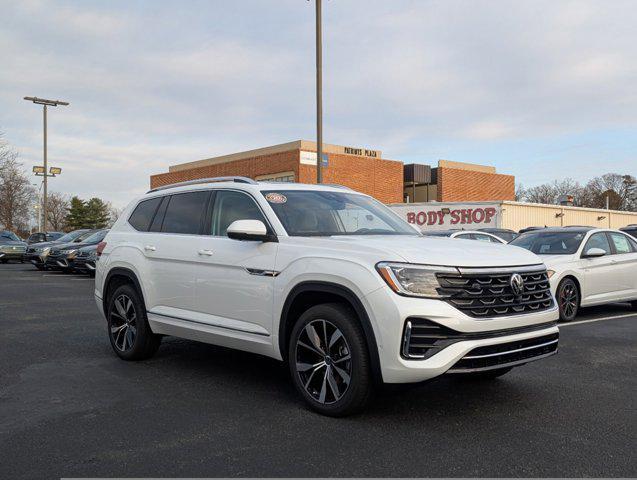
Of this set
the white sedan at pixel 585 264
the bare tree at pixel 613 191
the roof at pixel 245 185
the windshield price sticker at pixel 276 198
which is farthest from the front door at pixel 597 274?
the bare tree at pixel 613 191

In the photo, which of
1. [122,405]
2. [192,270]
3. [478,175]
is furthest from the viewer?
[478,175]

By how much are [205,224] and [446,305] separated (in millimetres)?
2677

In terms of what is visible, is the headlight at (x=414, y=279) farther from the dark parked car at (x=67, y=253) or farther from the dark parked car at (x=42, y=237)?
the dark parked car at (x=42, y=237)

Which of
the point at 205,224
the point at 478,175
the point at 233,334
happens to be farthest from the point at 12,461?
the point at 478,175

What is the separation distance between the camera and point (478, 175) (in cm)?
5050

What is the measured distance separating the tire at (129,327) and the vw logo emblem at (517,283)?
12.2 feet

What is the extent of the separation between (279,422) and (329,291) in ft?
3.26

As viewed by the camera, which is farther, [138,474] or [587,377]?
[587,377]

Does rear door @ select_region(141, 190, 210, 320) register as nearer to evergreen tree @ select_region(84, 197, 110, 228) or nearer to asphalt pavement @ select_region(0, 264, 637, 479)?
asphalt pavement @ select_region(0, 264, 637, 479)

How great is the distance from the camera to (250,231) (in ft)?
16.3

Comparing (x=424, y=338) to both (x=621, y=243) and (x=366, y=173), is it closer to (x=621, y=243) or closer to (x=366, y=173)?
(x=621, y=243)

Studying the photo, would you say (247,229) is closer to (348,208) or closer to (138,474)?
(348,208)

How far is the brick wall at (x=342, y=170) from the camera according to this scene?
4091cm

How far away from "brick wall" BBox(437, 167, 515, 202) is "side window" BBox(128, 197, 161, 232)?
42053 millimetres
